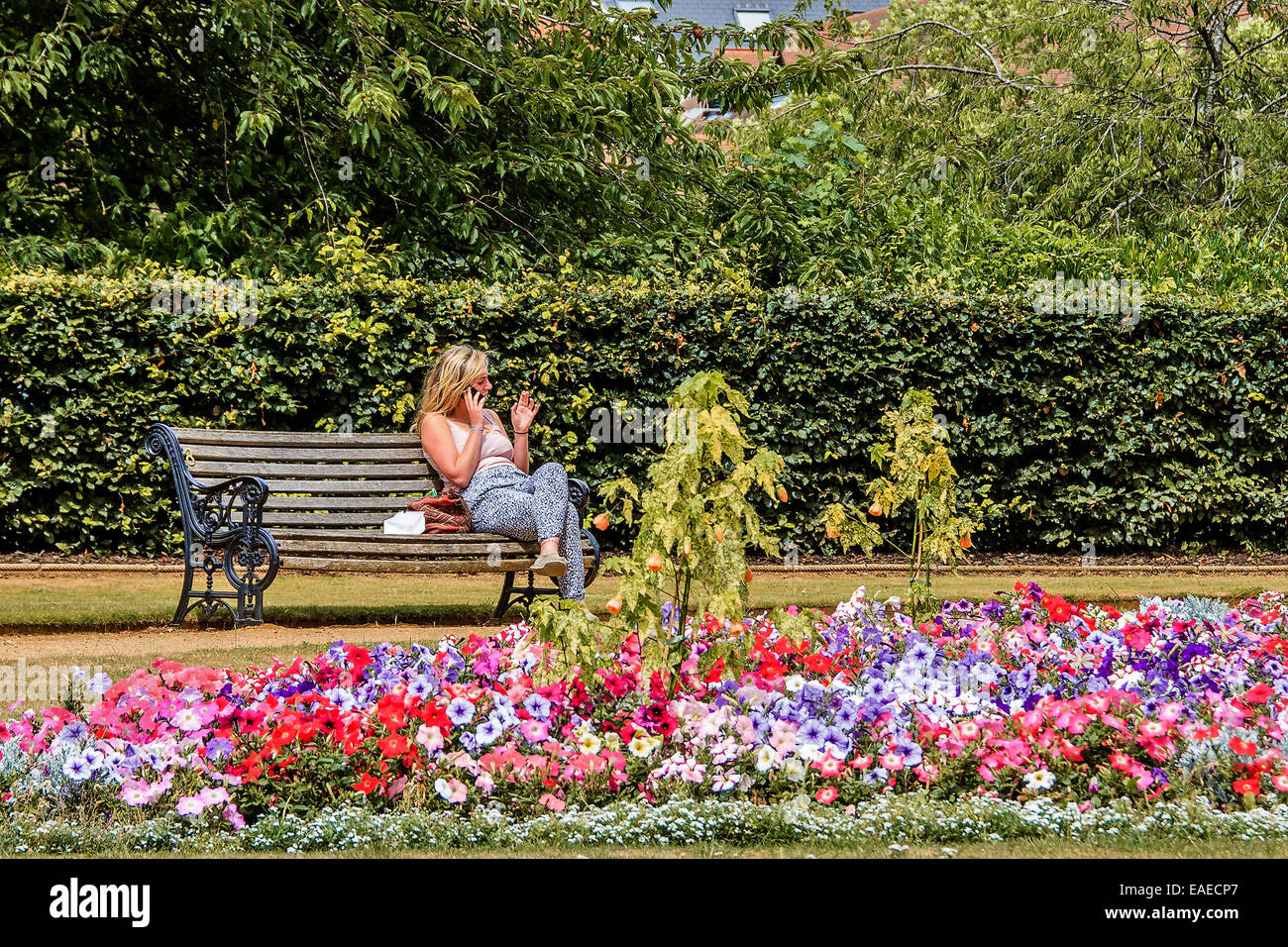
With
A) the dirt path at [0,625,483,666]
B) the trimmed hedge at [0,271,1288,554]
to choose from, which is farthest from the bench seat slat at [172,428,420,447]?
the trimmed hedge at [0,271,1288,554]

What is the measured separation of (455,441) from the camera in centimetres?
679

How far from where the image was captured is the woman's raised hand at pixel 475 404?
669cm

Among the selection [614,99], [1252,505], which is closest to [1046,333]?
[1252,505]

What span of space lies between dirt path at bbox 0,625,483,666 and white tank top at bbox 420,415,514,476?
2.83 feet

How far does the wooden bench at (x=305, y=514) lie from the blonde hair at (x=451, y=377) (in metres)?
0.40

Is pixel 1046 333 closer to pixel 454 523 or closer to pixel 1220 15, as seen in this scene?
pixel 454 523

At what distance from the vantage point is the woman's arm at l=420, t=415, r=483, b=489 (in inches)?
260

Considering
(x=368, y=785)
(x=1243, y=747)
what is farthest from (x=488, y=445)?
(x=1243, y=747)

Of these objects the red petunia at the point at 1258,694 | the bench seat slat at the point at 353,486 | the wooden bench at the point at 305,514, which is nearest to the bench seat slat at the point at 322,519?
the wooden bench at the point at 305,514

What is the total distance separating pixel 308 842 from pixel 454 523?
3.58 meters

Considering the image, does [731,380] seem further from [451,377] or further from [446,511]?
[446,511]

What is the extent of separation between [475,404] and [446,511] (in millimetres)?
584

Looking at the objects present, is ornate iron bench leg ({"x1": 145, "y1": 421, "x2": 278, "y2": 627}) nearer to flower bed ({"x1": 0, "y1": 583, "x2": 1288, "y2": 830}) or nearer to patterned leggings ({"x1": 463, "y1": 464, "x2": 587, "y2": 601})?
patterned leggings ({"x1": 463, "y1": 464, "x2": 587, "y2": 601})

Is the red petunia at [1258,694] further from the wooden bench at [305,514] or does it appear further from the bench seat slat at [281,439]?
the bench seat slat at [281,439]
